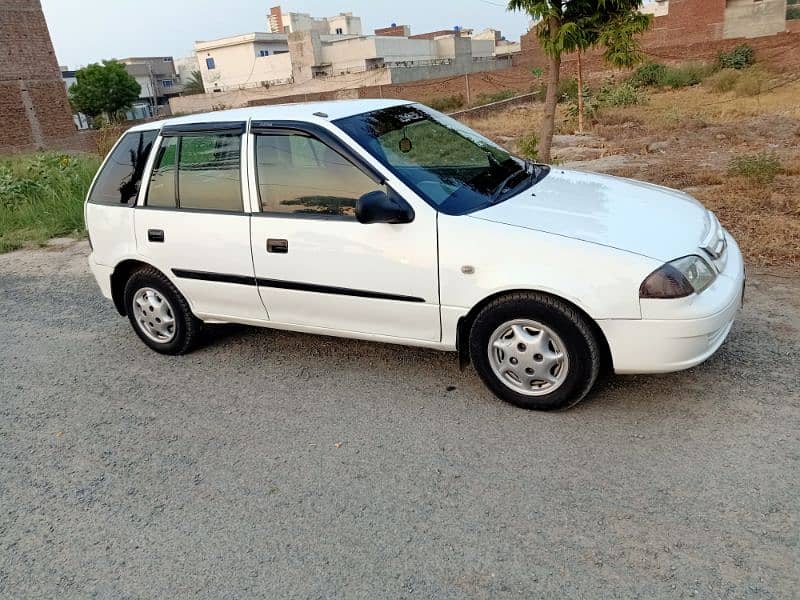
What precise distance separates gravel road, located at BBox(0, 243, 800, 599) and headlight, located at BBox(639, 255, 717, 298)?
729 mm

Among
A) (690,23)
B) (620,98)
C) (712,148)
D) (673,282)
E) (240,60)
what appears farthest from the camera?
(240,60)

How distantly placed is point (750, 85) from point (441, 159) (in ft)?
73.7

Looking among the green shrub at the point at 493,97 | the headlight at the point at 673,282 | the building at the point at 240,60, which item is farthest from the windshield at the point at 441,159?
the building at the point at 240,60

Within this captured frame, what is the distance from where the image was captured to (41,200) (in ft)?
36.8

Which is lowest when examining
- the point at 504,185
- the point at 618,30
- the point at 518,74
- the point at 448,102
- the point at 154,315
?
the point at 448,102

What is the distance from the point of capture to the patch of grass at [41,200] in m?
9.99

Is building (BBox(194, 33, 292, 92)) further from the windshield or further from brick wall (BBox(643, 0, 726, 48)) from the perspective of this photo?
the windshield

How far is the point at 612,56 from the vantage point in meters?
7.41

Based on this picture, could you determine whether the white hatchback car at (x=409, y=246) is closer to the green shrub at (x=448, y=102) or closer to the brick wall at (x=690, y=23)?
the green shrub at (x=448, y=102)

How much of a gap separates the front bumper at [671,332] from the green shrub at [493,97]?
31964 mm

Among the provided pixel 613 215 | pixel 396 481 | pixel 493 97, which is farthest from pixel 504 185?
pixel 493 97

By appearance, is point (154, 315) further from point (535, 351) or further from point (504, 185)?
point (535, 351)

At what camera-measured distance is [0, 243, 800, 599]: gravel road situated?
2572mm

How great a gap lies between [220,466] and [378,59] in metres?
73.6
